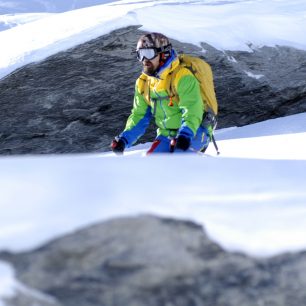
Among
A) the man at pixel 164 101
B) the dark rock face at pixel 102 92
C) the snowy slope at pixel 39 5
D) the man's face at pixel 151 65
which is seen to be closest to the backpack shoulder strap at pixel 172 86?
the man at pixel 164 101

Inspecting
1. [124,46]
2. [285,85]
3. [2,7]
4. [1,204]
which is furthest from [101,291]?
[2,7]

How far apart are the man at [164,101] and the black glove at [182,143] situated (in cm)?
13

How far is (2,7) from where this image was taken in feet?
269

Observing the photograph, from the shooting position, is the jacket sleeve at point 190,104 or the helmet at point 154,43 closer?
the jacket sleeve at point 190,104

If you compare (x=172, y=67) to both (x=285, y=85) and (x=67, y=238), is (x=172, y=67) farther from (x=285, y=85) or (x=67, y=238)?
(x=285, y=85)

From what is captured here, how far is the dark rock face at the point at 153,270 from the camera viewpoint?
2564 mm

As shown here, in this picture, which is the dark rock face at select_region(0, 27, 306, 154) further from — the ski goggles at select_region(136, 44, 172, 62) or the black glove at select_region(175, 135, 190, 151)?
the black glove at select_region(175, 135, 190, 151)

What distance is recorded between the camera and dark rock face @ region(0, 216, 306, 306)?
2564 millimetres

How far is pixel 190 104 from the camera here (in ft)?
19.0

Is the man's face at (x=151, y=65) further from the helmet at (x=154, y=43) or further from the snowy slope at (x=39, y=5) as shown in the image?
the snowy slope at (x=39, y=5)

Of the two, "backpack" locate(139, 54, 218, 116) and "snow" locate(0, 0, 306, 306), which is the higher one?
"snow" locate(0, 0, 306, 306)

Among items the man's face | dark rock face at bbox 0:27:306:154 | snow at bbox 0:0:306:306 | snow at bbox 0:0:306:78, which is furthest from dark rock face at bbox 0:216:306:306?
snow at bbox 0:0:306:78

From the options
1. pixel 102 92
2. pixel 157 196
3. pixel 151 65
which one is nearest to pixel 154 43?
pixel 151 65

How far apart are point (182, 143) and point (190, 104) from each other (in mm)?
443
